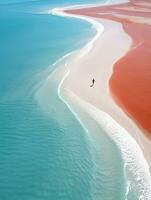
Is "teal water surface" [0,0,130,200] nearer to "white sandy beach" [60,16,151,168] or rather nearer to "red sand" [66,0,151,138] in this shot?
"white sandy beach" [60,16,151,168]

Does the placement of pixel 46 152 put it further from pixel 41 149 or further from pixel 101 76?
pixel 101 76

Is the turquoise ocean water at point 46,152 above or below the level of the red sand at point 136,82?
below

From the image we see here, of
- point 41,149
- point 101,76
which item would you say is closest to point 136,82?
point 101,76

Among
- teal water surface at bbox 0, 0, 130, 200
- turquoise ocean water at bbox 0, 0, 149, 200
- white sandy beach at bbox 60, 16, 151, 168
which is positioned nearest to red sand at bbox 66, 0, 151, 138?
white sandy beach at bbox 60, 16, 151, 168

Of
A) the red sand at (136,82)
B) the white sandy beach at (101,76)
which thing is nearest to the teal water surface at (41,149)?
the white sandy beach at (101,76)

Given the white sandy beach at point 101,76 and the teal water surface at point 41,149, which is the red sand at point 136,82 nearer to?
the white sandy beach at point 101,76

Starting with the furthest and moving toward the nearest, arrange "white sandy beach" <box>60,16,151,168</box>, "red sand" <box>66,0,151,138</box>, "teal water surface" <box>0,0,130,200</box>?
"red sand" <box>66,0,151,138</box> → "white sandy beach" <box>60,16,151,168</box> → "teal water surface" <box>0,0,130,200</box>

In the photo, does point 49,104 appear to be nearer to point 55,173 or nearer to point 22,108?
point 22,108

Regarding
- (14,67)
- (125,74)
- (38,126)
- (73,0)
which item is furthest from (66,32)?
(73,0)

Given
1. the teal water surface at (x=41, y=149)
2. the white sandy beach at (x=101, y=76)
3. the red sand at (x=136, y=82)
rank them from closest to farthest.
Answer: the teal water surface at (x=41, y=149)
the white sandy beach at (x=101, y=76)
the red sand at (x=136, y=82)

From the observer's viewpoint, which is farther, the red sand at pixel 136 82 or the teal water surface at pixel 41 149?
the red sand at pixel 136 82

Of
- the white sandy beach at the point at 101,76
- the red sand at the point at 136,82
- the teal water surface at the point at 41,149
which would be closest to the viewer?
the teal water surface at the point at 41,149
